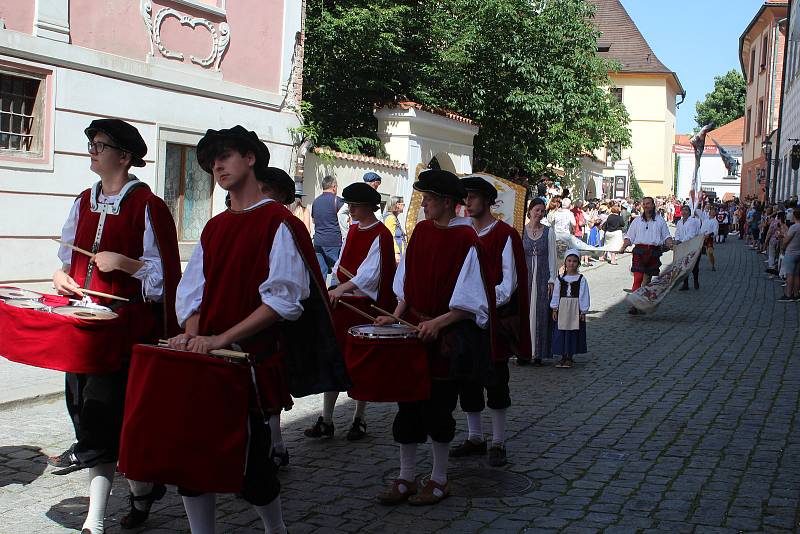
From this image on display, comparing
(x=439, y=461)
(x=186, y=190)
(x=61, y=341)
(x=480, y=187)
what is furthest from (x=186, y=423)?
(x=186, y=190)

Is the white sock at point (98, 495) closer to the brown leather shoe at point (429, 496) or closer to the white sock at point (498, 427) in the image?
the brown leather shoe at point (429, 496)

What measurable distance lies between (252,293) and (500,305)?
108 inches

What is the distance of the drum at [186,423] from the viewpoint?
3430 mm

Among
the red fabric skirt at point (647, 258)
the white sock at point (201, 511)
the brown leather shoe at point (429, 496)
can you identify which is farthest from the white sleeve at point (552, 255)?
the white sock at point (201, 511)

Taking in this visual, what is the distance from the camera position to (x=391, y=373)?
16.5ft

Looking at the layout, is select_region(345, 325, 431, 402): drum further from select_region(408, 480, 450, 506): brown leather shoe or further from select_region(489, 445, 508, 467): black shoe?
select_region(489, 445, 508, 467): black shoe

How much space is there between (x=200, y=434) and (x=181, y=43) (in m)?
11.1

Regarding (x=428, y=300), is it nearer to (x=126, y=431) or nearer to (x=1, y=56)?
(x=126, y=431)

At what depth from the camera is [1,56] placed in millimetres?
10742

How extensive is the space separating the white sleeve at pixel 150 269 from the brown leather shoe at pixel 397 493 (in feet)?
5.44

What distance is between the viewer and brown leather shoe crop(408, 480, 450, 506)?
5191 millimetres

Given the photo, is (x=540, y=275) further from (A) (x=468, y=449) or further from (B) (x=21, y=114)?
(B) (x=21, y=114)

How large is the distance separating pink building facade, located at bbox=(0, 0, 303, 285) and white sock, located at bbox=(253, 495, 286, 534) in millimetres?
8143

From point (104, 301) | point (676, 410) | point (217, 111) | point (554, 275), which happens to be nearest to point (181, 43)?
point (217, 111)
